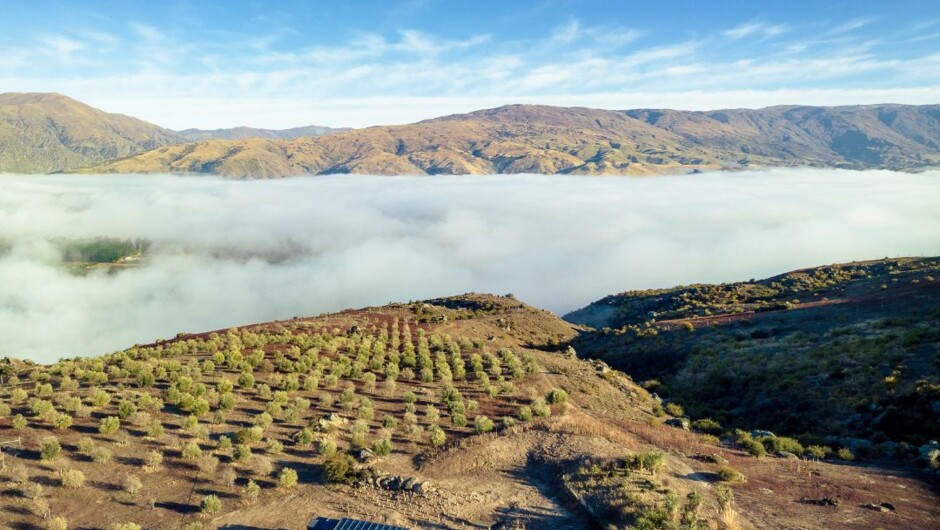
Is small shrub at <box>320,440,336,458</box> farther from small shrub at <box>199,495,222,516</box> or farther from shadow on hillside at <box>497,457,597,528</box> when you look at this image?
shadow on hillside at <box>497,457,597,528</box>

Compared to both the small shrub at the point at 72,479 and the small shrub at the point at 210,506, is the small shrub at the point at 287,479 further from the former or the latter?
the small shrub at the point at 72,479

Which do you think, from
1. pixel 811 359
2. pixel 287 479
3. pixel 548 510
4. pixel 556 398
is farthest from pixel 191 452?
pixel 811 359

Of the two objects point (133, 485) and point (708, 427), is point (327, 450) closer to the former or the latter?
point (133, 485)

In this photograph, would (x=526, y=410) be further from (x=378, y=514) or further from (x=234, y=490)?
(x=234, y=490)

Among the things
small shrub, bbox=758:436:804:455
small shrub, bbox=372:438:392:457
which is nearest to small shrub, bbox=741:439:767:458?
small shrub, bbox=758:436:804:455

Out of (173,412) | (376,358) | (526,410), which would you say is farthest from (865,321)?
(173,412)

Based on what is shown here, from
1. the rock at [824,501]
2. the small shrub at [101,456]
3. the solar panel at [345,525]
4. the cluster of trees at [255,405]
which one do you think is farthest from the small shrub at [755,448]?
the small shrub at [101,456]

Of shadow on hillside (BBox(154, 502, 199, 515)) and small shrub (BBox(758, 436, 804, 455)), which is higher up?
shadow on hillside (BBox(154, 502, 199, 515))

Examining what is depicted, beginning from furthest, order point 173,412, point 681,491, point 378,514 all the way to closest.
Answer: point 173,412 → point 681,491 → point 378,514
